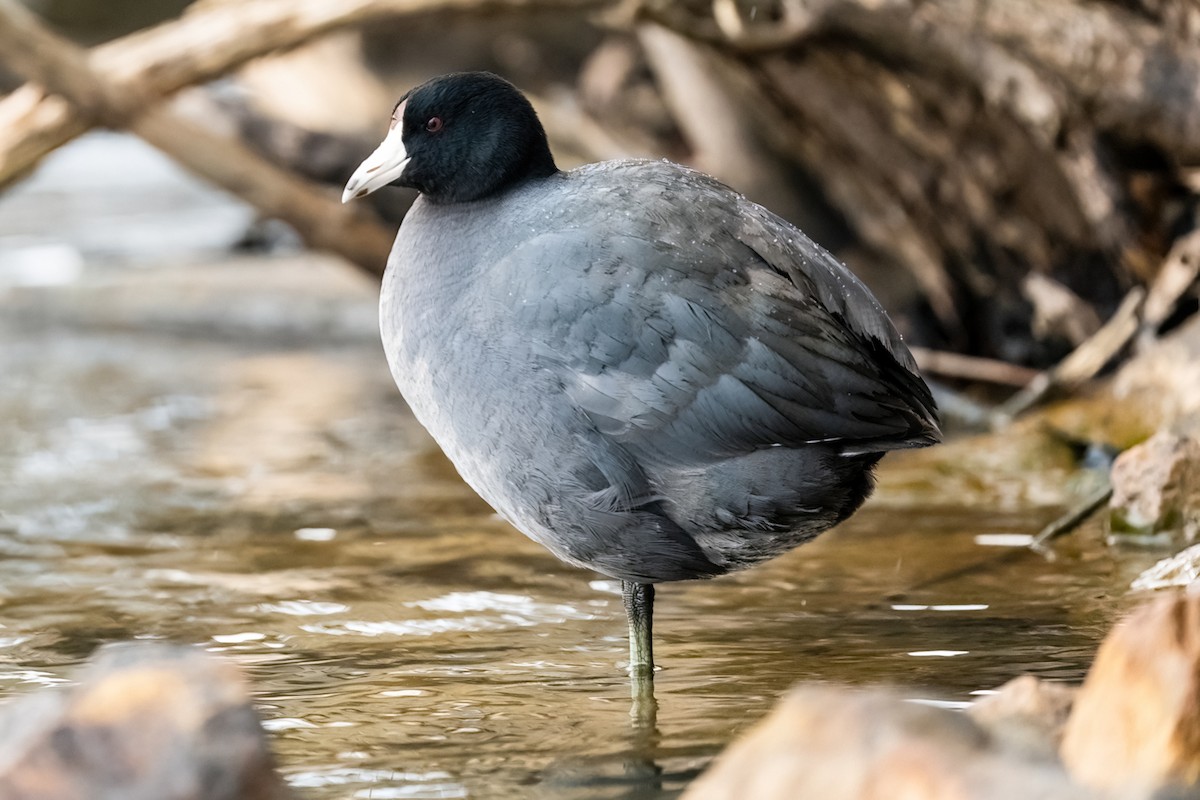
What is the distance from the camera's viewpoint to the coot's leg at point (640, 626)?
3.36m

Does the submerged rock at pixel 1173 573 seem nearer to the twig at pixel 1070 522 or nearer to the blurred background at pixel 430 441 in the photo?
the blurred background at pixel 430 441

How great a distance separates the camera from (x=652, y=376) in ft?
9.92

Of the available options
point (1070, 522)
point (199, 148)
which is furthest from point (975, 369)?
point (199, 148)

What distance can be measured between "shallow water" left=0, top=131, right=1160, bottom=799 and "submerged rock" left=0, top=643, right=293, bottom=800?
61cm

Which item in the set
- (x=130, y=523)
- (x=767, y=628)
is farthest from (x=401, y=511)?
(x=767, y=628)

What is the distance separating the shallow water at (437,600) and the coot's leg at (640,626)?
0.06 metres

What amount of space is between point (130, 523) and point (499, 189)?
219 centimetres

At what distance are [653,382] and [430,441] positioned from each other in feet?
10.9

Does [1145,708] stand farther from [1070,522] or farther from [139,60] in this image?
[139,60]

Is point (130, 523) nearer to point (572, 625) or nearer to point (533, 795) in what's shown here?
point (572, 625)

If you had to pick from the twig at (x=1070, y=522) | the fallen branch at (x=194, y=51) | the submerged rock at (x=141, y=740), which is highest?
the fallen branch at (x=194, y=51)

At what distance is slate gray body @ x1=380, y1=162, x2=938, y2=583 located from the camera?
302 centimetres

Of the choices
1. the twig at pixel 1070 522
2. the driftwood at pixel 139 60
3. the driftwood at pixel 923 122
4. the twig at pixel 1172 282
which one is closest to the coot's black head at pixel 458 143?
the twig at pixel 1070 522

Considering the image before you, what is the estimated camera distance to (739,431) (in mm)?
3014
